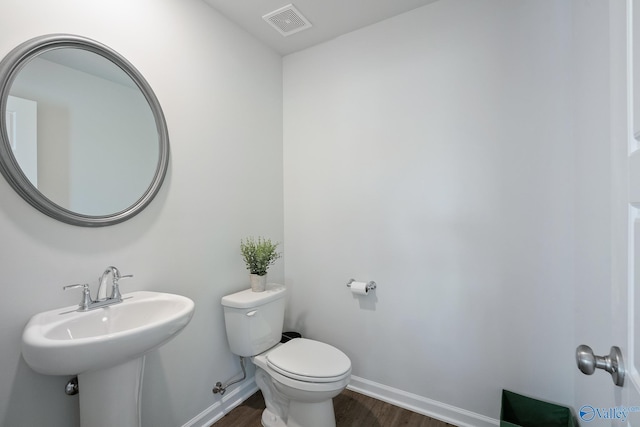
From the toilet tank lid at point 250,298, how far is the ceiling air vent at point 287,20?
1756 mm

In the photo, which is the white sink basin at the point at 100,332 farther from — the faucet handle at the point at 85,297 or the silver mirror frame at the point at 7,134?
the silver mirror frame at the point at 7,134

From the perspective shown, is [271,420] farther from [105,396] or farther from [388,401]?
[105,396]

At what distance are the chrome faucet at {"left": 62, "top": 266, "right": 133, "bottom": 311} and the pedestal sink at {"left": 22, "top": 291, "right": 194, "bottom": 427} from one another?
0.03 meters

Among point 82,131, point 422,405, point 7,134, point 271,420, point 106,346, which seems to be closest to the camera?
point 106,346

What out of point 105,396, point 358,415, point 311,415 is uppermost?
point 105,396

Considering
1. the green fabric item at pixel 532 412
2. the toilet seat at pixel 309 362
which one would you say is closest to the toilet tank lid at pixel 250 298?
the toilet seat at pixel 309 362

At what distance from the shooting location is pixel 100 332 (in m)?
1.12

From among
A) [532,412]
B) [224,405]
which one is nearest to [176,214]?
[224,405]

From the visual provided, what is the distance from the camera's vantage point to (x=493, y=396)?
61.6 inches

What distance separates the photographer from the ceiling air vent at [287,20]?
1771mm

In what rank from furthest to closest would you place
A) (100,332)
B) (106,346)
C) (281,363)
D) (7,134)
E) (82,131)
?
(281,363), (82,131), (100,332), (7,134), (106,346)

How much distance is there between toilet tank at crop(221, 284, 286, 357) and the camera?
1.66 meters

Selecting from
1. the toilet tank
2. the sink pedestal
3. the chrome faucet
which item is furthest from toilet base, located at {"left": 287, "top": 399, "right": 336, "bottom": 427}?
the chrome faucet

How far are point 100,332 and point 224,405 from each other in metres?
1.02
